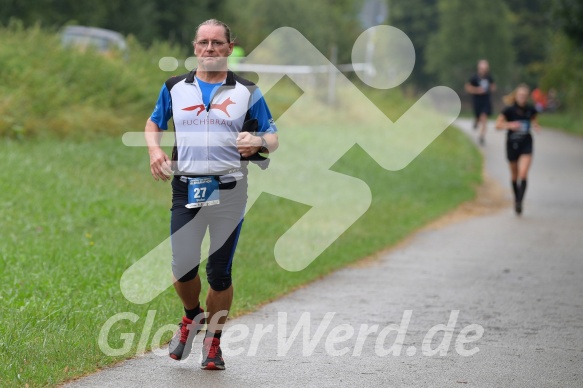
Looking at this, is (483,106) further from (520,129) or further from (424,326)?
(424,326)

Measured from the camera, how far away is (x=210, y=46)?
266 inches

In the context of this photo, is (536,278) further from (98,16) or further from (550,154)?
(98,16)

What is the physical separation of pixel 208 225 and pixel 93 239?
4999mm

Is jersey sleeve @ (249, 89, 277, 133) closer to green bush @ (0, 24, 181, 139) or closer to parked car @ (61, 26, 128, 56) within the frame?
green bush @ (0, 24, 181, 139)

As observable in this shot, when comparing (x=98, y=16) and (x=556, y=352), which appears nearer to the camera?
(x=556, y=352)

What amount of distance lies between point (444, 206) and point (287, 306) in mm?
9855

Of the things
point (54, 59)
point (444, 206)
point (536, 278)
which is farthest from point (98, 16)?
point (536, 278)

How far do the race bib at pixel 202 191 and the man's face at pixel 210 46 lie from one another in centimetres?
67

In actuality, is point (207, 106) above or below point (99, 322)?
above

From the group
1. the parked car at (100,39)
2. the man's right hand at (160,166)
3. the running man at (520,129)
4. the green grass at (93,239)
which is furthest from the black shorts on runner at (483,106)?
the man's right hand at (160,166)

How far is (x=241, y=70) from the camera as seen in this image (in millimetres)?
28969

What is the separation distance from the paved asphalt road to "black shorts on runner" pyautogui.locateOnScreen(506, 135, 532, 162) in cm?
305

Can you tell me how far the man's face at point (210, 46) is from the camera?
6.77 metres

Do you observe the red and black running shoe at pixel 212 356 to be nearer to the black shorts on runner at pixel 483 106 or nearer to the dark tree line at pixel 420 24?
the black shorts on runner at pixel 483 106
